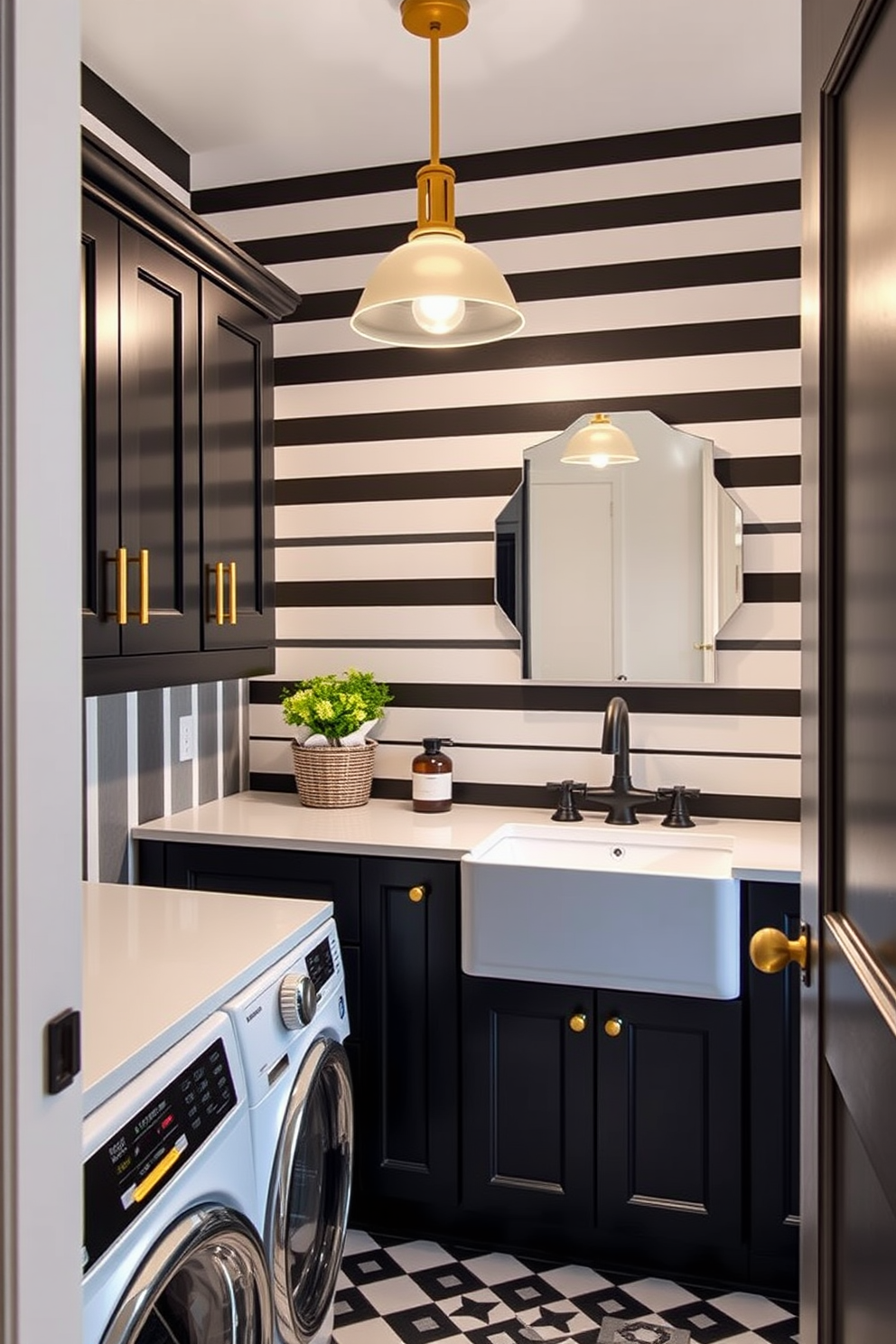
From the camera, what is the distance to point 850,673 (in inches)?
36.9

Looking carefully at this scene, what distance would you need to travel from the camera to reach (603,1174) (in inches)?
89.4

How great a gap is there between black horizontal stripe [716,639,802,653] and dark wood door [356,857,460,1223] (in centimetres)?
90

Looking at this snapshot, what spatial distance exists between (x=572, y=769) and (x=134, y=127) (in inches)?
76.6

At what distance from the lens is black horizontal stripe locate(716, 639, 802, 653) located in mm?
2629

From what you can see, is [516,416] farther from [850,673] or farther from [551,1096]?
[850,673]

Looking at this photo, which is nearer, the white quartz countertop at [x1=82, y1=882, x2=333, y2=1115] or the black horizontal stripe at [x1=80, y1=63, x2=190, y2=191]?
the white quartz countertop at [x1=82, y1=882, x2=333, y2=1115]

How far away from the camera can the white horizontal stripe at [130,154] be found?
2494 mm

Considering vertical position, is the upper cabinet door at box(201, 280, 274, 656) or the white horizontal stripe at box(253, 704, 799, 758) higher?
the upper cabinet door at box(201, 280, 274, 656)

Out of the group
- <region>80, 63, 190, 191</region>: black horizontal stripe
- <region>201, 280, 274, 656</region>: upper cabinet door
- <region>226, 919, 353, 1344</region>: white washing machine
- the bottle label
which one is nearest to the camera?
<region>226, 919, 353, 1344</region>: white washing machine

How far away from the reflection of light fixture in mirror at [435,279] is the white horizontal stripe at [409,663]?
3.01ft

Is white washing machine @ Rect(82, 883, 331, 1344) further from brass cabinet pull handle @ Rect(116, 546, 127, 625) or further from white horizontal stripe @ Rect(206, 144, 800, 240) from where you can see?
white horizontal stripe @ Rect(206, 144, 800, 240)

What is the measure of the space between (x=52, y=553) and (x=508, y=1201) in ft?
6.33

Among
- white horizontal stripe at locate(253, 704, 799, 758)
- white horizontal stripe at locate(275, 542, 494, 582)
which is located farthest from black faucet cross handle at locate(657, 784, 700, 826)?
white horizontal stripe at locate(275, 542, 494, 582)

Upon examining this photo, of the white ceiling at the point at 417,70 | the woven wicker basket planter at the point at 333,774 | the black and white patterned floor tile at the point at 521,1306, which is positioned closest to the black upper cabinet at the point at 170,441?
the woven wicker basket planter at the point at 333,774
